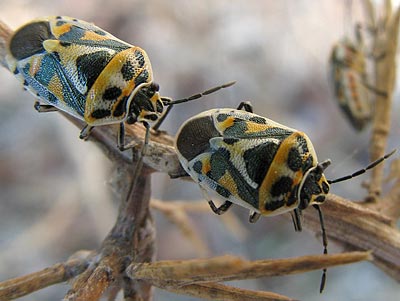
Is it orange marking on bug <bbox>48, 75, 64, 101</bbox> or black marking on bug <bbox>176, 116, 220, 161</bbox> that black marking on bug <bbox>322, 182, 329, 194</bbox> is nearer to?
black marking on bug <bbox>176, 116, 220, 161</bbox>

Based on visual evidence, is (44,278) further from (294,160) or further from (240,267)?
(294,160)

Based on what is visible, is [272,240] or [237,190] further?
[272,240]

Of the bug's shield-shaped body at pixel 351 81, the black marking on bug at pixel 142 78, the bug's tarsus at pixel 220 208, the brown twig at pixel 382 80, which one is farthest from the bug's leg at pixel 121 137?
the bug's shield-shaped body at pixel 351 81

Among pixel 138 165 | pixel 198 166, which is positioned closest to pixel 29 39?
pixel 138 165

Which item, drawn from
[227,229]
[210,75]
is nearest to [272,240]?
[227,229]

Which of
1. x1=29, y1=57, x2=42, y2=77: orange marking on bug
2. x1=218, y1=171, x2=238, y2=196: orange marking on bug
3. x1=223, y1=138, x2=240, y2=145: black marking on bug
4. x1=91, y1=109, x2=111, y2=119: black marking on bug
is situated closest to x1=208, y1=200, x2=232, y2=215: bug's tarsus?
x1=218, y1=171, x2=238, y2=196: orange marking on bug

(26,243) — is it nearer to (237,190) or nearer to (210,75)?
(210,75)

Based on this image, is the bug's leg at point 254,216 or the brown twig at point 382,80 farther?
the brown twig at point 382,80

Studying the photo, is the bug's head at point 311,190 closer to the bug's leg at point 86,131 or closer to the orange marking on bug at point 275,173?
the orange marking on bug at point 275,173
